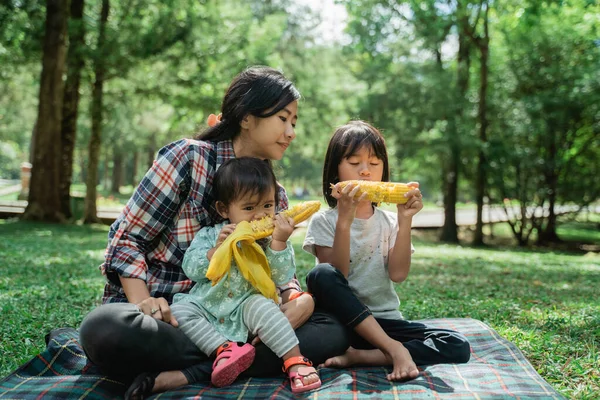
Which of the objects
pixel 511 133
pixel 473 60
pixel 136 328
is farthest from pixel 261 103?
pixel 473 60

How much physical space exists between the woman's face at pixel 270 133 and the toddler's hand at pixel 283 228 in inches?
17.6

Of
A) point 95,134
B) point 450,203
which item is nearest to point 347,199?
point 95,134

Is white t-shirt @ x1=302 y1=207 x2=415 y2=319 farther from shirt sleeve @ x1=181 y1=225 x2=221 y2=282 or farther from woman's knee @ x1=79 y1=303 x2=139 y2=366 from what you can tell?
woman's knee @ x1=79 y1=303 x2=139 y2=366

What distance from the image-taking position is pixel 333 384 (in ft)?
7.61

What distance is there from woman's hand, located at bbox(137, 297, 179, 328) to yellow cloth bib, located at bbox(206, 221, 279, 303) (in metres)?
0.22

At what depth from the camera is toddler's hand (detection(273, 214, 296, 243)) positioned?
94.9 inches

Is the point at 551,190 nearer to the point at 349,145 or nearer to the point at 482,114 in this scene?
the point at 482,114

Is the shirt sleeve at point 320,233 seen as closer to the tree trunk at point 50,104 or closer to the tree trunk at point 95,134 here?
the tree trunk at point 50,104

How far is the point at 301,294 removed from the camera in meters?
2.64

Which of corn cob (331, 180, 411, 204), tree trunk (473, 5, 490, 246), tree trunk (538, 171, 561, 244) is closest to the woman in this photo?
corn cob (331, 180, 411, 204)

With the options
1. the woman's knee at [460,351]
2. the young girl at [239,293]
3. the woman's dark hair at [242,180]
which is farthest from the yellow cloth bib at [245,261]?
the woman's knee at [460,351]

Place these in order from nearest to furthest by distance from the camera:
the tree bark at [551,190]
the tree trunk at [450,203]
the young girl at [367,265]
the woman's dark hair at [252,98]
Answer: the young girl at [367,265] → the woman's dark hair at [252,98] → the tree bark at [551,190] → the tree trunk at [450,203]

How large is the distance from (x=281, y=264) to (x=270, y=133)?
0.66 m

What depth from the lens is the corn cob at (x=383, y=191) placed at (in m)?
2.63
